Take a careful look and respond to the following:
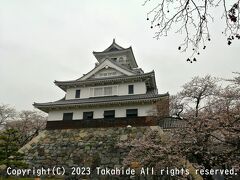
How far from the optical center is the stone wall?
17562mm

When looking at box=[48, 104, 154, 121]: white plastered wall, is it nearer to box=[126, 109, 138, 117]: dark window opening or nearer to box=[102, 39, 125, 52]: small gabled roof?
box=[126, 109, 138, 117]: dark window opening

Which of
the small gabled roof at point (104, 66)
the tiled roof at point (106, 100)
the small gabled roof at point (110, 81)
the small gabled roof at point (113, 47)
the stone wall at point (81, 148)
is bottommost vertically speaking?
the stone wall at point (81, 148)

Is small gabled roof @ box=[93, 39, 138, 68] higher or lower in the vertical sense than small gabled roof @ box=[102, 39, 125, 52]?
lower

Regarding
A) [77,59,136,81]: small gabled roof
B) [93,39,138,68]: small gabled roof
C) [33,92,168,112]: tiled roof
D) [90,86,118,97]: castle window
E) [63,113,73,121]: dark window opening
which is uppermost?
[93,39,138,68]: small gabled roof

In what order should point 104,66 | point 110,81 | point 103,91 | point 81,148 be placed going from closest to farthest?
point 81,148 < point 110,81 < point 103,91 < point 104,66

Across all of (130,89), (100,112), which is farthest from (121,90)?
(100,112)

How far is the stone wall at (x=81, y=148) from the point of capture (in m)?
17.6

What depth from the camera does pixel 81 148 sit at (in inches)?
738

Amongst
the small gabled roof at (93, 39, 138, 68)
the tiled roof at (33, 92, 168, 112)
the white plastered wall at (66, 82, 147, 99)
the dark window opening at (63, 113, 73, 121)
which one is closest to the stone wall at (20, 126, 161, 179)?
the dark window opening at (63, 113, 73, 121)

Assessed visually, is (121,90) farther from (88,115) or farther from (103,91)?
(88,115)

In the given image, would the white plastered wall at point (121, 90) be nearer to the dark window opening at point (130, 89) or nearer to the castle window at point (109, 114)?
the dark window opening at point (130, 89)

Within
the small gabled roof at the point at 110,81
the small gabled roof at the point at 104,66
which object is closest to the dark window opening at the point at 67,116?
the small gabled roof at the point at 110,81

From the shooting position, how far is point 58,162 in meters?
18.2

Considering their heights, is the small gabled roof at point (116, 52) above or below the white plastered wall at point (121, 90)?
above
